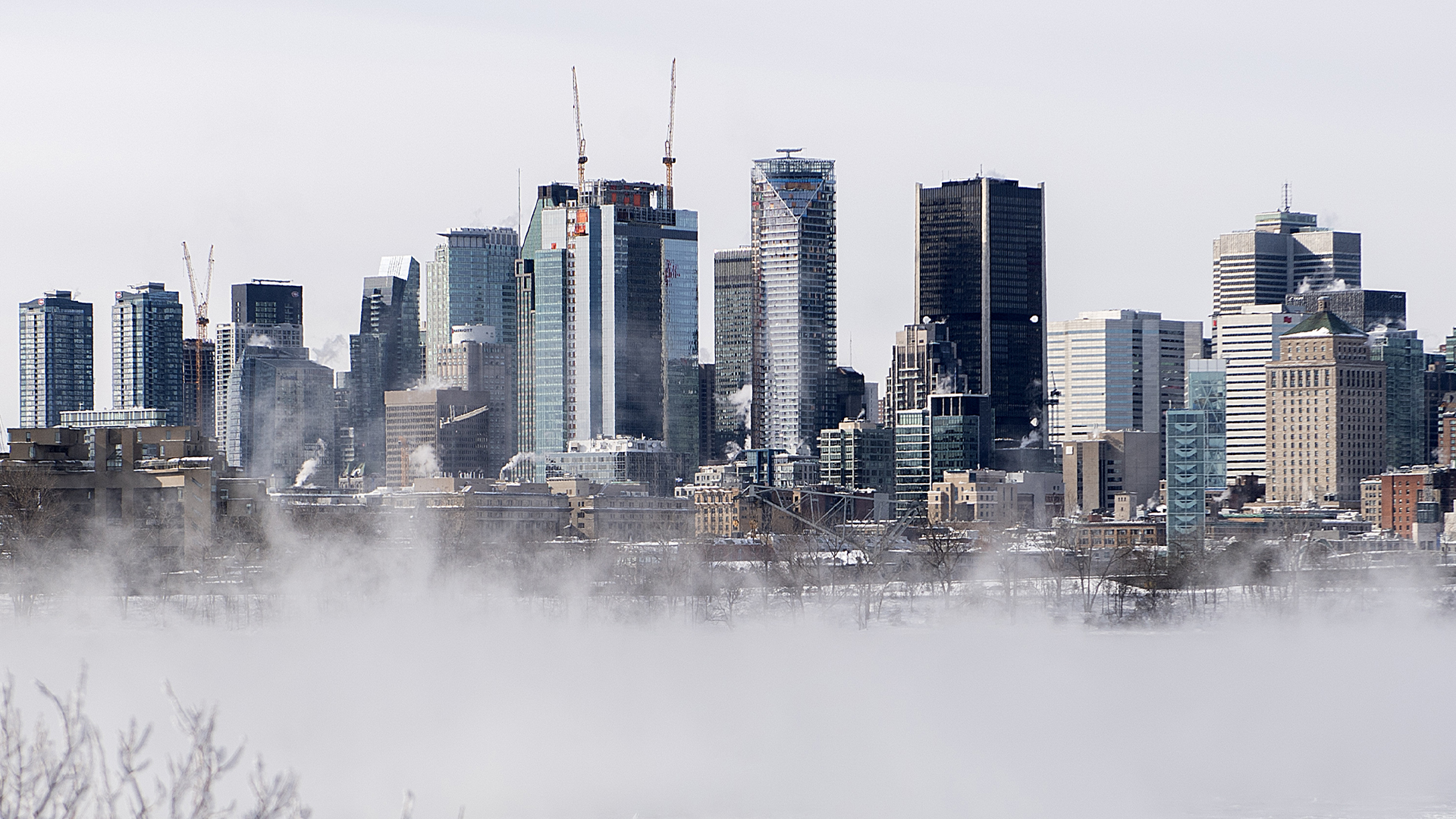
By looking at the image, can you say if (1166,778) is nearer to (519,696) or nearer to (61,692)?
(519,696)

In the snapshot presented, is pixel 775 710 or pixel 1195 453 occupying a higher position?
pixel 1195 453

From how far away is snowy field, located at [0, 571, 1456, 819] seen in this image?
34.9m

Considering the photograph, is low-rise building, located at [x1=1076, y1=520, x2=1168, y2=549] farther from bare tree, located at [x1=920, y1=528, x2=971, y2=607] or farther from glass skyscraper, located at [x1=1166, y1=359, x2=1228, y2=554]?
bare tree, located at [x1=920, y1=528, x2=971, y2=607]

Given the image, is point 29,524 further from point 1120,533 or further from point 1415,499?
point 1415,499

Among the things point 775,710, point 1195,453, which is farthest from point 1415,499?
point 775,710

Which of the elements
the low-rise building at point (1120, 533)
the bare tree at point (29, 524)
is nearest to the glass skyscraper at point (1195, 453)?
the low-rise building at point (1120, 533)

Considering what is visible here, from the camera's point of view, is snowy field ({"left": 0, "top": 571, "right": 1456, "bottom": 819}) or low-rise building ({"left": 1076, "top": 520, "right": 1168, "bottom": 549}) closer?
snowy field ({"left": 0, "top": 571, "right": 1456, "bottom": 819})

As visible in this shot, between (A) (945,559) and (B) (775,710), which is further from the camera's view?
(A) (945,559)

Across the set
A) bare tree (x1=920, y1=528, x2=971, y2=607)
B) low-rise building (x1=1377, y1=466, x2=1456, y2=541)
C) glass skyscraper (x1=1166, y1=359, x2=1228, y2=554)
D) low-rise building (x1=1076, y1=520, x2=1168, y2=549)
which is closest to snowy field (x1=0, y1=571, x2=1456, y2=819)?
bare tree (x1=920, y1=528, x2=971, y2=607)

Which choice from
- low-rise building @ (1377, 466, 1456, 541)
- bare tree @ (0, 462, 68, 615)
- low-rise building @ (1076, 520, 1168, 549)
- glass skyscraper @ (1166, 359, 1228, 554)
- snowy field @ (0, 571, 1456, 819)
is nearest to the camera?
snowy field @ (0, 571, 1456, 819)

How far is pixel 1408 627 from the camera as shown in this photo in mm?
83125

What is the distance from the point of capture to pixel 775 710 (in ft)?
153

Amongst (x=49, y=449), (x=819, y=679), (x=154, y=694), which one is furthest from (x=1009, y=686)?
(x=49, y=449)

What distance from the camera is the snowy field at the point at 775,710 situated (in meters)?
34.9
